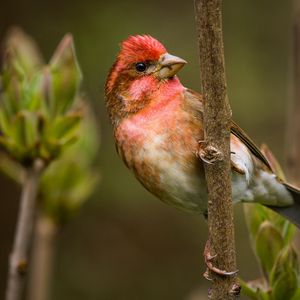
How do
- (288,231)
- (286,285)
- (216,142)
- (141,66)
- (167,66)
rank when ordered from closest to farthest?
1. (216,142)
2. (286,285)
3. (288,231)
4. (167,66)
5. (141,66)

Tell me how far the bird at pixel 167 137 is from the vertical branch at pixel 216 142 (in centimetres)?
56

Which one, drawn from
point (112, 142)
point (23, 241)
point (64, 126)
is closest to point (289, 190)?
point (64, 126)

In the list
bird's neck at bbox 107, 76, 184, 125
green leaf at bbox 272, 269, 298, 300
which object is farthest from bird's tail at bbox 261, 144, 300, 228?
bird's neck at bbox 107, 76, 184, 125

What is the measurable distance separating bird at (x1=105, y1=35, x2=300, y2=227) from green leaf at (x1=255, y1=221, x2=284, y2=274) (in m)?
0.33

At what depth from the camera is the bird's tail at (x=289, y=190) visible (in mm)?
4145

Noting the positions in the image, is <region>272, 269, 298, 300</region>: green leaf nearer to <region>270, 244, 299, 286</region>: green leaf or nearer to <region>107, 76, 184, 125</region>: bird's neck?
<region>270, 244, 299, 286</region>: green leaf

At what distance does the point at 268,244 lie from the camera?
380 centimetres

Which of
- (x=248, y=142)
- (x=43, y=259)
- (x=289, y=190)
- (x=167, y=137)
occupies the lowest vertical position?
(x=43, y=259)

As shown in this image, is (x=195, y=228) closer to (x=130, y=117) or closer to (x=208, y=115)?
(x=130, y=117)

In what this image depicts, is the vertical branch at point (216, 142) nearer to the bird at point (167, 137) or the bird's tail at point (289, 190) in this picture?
the bird at point (167, 137)

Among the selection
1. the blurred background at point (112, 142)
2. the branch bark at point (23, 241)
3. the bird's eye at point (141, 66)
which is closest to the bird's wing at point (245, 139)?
the bird's eye at point (141, 66)

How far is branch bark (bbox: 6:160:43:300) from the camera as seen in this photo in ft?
12.0

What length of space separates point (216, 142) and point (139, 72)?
1111mm

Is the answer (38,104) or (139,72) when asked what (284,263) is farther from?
(38,104)
